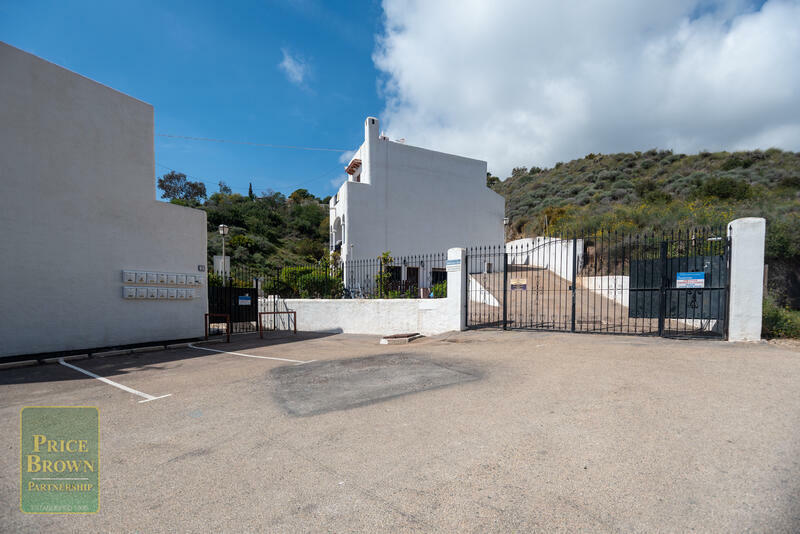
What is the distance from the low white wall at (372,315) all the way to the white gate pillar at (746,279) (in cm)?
642

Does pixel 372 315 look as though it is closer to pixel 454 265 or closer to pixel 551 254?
pixel 454 265

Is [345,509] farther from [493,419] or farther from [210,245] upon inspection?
[210,245]

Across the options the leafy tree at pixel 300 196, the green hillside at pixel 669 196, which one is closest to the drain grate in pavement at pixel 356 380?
the green hillside at pixel 669 196

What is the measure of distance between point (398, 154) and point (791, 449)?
24.1 meters

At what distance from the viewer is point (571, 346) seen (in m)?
7.64

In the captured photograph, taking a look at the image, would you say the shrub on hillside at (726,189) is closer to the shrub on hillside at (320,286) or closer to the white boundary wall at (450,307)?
the white boundary wall at (450,307)

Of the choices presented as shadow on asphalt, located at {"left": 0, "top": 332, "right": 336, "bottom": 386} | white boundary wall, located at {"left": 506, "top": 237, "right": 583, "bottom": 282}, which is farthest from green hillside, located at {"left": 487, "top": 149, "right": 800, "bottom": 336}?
shadow on asphalt, located at {"left": 0, "top": 332, "right": 336, "bottom": 386}

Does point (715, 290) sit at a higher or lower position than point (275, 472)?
higher

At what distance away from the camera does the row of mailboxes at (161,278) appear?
33.4 feet

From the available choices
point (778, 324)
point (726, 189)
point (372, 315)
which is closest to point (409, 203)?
point (372, 315)

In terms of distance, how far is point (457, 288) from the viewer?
1053 cm

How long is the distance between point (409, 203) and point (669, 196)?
2156 cm

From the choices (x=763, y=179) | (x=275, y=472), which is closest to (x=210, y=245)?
(x=275, y=472)

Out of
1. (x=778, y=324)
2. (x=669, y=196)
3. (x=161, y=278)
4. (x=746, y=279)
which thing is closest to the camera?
(x=746, y=279)
